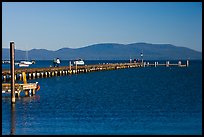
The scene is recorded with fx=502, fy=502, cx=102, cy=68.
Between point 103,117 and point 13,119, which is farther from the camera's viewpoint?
point 103,117

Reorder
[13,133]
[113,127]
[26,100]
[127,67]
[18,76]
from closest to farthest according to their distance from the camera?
1. [13,133]
2. [113,127]
3. [26,100]
4. [18,76]
5. [127,67]

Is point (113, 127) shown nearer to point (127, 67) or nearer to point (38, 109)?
point (38, 109)

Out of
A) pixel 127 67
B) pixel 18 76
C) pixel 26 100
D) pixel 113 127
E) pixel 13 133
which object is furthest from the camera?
pixel 127 67

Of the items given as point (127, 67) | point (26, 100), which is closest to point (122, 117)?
point (26, 100)

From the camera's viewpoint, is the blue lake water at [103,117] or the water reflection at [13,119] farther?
the water reflection at [13,119]

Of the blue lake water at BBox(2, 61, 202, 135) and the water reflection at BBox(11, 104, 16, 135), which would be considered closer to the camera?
the blue lake water at BBox(2, 61, 202, 135)

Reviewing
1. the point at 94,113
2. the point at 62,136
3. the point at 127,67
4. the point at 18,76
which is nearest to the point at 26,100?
the point at 94,113

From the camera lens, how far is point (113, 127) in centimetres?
2722

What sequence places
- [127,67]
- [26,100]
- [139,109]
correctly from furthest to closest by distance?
[127,67] → [26,100] → [139,109]

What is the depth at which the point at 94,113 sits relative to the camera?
111 feet

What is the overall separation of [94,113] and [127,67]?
126 m

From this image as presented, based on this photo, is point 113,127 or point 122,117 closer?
point 113,127

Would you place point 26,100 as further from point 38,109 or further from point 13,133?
point 13,133

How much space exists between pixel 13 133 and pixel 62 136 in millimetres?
3240
